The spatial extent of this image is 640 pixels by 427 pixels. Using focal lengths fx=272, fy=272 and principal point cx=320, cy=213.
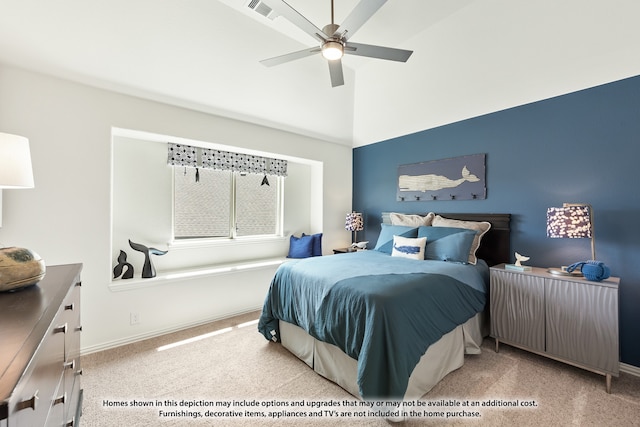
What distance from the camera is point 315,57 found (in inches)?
135

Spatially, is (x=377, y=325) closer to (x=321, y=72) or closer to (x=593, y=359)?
(x=593, y=359)

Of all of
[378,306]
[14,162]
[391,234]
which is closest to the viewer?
[14,162]

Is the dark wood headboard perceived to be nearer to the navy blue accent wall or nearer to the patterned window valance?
the navy blue accent wall

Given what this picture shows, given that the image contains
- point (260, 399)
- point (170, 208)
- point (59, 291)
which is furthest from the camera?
point (170, 208)

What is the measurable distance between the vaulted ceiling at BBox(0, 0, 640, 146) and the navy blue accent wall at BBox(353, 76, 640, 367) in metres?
0.19

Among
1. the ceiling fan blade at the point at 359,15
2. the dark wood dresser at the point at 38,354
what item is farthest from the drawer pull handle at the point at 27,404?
the ceiling fan blade at the point at 359,15

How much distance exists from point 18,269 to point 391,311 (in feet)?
5.88

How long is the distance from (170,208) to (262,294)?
1614 millimetres

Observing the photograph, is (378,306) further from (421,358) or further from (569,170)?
(569,170)

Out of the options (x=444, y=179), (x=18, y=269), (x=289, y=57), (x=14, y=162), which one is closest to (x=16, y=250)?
(x=18, y=269)

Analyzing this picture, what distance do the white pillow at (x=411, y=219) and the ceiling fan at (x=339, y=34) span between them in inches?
77.4

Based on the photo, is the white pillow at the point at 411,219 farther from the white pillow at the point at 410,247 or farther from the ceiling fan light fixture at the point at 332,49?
the ceiling fan light fixture at the point at 332,49

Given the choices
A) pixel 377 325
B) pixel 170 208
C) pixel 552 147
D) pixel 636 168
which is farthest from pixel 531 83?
pixel 170 208

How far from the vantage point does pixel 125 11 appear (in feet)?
7.36
